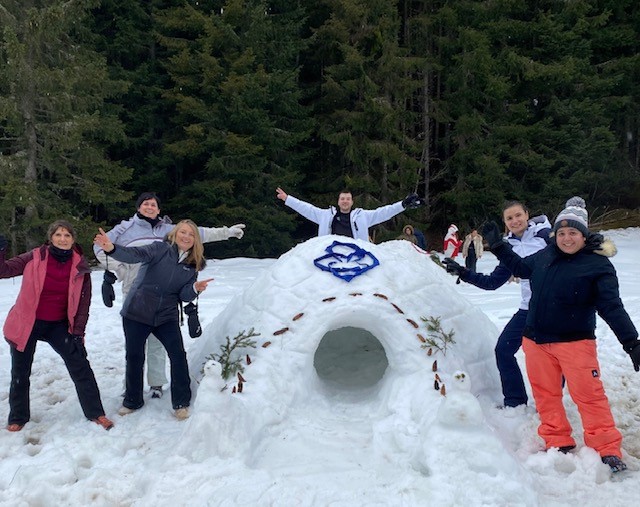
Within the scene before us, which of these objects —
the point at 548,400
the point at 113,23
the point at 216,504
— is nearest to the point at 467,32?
the point at 113,23

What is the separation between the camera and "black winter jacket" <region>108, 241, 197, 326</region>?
398 centimetres

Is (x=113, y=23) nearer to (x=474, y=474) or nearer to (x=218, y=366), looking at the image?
(x=218, y=366)

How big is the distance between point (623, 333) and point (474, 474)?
1.29m

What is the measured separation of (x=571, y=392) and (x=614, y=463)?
1.51 feet

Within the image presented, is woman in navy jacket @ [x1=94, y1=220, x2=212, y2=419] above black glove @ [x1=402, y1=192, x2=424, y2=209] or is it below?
below

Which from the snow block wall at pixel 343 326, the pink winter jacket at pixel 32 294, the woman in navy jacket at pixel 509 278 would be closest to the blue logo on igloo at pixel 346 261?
the snow block wall at pixel 343 326

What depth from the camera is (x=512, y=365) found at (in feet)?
13.6

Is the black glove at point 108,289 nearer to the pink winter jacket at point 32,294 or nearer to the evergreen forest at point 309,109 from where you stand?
the pink winter jacket at point 32,294

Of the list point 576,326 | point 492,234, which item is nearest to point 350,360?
point 492,234

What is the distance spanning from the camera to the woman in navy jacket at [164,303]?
13.1 ft

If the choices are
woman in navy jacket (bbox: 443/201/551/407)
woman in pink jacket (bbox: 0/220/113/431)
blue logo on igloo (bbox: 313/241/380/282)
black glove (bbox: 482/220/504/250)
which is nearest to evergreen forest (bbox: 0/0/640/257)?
woman in pink jacket (bbox: 0/220/113/431)

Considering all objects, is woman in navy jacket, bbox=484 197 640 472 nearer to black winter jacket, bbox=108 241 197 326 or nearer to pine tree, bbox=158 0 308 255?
black winter jacket, bbox=108 241 197 326

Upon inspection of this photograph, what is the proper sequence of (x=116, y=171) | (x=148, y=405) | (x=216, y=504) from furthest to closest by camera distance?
(x=116, y=171) < (x=148, y=405) < (x=216, y=504)

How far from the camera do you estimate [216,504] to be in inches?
110
